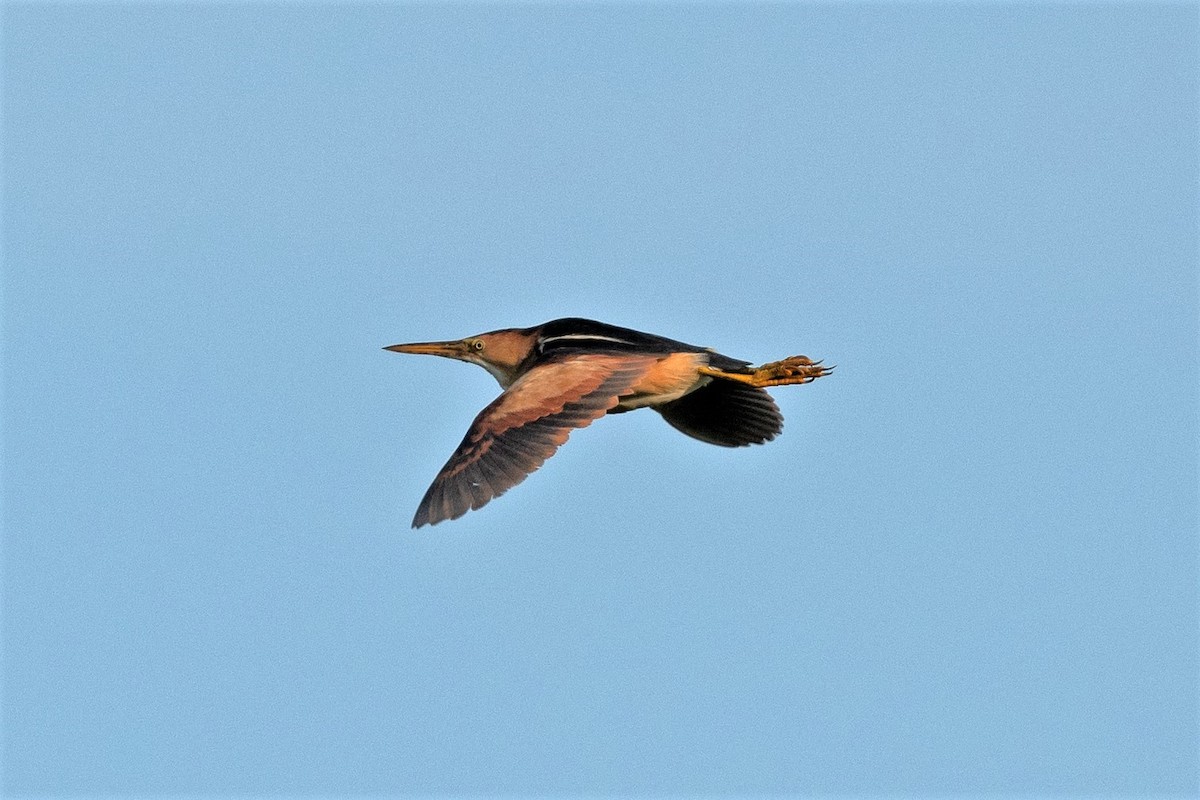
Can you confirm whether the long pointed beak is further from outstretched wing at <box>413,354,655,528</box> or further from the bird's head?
outstretched wing at <box>413,354,655,528</box>

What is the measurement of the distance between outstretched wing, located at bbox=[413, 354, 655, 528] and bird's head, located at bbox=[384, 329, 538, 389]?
3.84ft

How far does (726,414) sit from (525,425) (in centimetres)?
307

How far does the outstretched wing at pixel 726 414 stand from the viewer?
14953 millimetres

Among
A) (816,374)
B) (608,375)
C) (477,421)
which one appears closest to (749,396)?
(816,374)

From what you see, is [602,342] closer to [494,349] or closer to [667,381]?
[667,381]

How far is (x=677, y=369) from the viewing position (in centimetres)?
1377

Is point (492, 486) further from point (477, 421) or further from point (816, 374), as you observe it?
point (816, 374)

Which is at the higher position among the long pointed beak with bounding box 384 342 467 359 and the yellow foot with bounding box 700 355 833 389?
the long pointed beak with bounding box 384 342 467 359

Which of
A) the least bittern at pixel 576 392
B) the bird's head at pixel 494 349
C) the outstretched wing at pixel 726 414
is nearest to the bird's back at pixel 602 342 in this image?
the least bittern at pixel 576 392

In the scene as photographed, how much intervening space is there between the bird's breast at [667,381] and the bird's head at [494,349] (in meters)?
1.02

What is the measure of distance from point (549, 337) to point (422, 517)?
113 inches

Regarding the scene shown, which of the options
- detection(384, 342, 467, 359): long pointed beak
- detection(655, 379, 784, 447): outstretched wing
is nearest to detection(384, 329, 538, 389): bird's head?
detection(384, 342, 467, 359): long pointed beak

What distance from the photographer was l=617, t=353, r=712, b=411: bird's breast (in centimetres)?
1368

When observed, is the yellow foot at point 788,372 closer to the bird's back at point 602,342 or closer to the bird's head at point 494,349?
the bird's back at point 602,342
